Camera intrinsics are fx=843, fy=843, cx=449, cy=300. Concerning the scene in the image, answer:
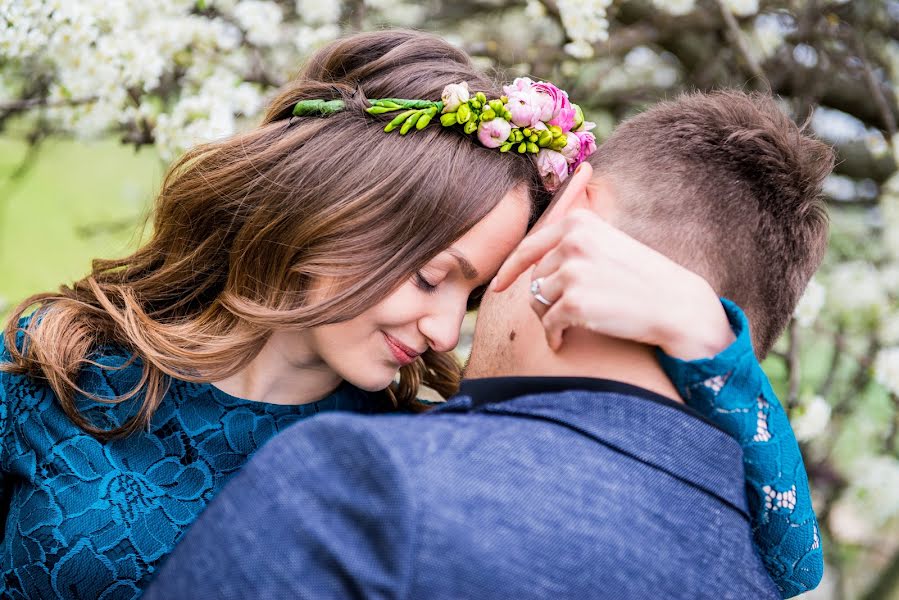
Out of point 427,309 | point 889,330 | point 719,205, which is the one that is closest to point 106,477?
point 427,309

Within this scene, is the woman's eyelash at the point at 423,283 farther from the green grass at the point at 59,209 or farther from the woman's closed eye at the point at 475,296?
the green grass at the point at 59,209

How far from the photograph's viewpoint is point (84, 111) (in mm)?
2502

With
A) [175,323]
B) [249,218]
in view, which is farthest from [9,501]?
[249,218]

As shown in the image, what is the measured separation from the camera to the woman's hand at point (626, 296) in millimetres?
1208

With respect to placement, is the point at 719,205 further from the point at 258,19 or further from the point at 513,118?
the point at 258,19

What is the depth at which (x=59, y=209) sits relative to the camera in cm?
461

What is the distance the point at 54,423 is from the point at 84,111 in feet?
3.65

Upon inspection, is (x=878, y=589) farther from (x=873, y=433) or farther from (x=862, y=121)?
(x=862, y=121)

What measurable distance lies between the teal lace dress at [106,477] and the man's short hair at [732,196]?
990 millimetres

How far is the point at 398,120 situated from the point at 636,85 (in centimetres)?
239

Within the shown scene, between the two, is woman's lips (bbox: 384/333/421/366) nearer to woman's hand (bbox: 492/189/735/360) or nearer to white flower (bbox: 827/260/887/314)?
woman's hand (bbox: 492/189/735/360)

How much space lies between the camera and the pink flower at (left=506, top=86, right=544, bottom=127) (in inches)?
71.0

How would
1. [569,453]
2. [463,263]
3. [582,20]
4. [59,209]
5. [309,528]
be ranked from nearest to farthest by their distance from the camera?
[309,528] → [569,453] → [463,263] → [582,20] → [59,209]

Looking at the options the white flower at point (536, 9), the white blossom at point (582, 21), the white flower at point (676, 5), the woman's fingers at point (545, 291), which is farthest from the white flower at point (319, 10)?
the woman's fingers at point (545, 291)
